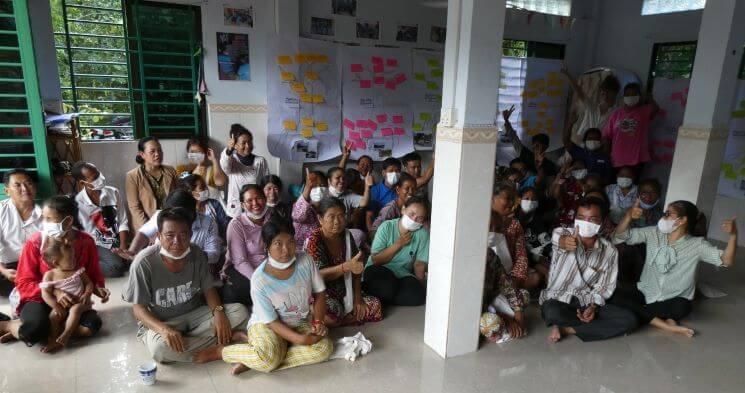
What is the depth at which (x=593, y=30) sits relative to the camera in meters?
6.18

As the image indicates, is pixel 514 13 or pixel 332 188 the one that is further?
pixel 514 13

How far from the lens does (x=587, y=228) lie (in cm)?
286

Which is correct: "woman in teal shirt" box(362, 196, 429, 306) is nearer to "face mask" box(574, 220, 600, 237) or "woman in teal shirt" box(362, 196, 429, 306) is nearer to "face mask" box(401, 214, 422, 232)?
"face mask" box(401, 214, 422, 232)

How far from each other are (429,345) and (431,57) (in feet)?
12.2

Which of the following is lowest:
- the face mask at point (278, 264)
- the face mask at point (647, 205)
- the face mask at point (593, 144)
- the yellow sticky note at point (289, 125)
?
the face mask at point (278, 264)

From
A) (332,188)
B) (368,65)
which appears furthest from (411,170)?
(368,65)

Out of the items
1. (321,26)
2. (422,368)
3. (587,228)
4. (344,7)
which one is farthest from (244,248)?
(344,7)

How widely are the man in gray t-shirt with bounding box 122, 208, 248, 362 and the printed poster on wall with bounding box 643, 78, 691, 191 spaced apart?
5191 millimetres

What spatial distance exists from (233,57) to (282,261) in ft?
9.24

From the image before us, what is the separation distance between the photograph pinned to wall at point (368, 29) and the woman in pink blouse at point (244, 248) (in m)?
2.64

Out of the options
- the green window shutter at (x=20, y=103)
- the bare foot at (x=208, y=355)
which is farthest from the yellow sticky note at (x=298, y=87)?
the bare foot at (x=208, y=355)

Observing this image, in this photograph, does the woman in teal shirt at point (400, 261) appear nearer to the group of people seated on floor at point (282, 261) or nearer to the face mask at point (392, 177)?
the group of people seated on floor at point (282, 261)

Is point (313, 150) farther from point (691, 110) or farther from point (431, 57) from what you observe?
point (691, 110)

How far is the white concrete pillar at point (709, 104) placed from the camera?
339 cm
